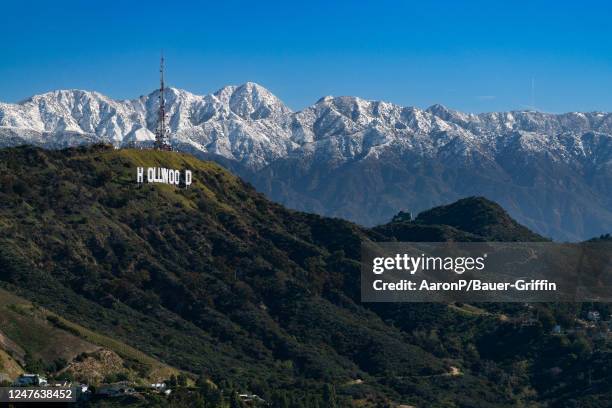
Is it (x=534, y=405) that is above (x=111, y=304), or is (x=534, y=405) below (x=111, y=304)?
below

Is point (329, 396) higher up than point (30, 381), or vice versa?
point (30, 381)

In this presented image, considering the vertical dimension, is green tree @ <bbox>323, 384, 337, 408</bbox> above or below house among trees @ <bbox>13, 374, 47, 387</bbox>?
below

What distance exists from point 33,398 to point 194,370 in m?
58.2

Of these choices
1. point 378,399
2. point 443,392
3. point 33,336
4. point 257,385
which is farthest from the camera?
point 443,392

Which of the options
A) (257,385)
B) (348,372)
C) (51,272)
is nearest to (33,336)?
(257,385)

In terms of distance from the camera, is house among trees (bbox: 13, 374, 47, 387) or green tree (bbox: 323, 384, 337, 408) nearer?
house among trees (bbox: 13, 374, 47, 387)

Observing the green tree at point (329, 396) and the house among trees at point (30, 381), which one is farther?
the green tree at point (329, 396)

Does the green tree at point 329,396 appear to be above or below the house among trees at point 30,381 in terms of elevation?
below

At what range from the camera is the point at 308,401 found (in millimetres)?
154375

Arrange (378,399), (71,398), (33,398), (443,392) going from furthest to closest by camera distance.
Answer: (443,392), (378,399), (71,398), (33,398)

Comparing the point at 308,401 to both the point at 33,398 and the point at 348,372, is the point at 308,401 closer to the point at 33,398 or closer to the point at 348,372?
the point at 348,372

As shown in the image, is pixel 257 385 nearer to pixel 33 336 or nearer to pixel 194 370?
pixel 194 370

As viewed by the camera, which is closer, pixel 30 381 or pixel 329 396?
pixel 30 381

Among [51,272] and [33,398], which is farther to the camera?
[51,272]
